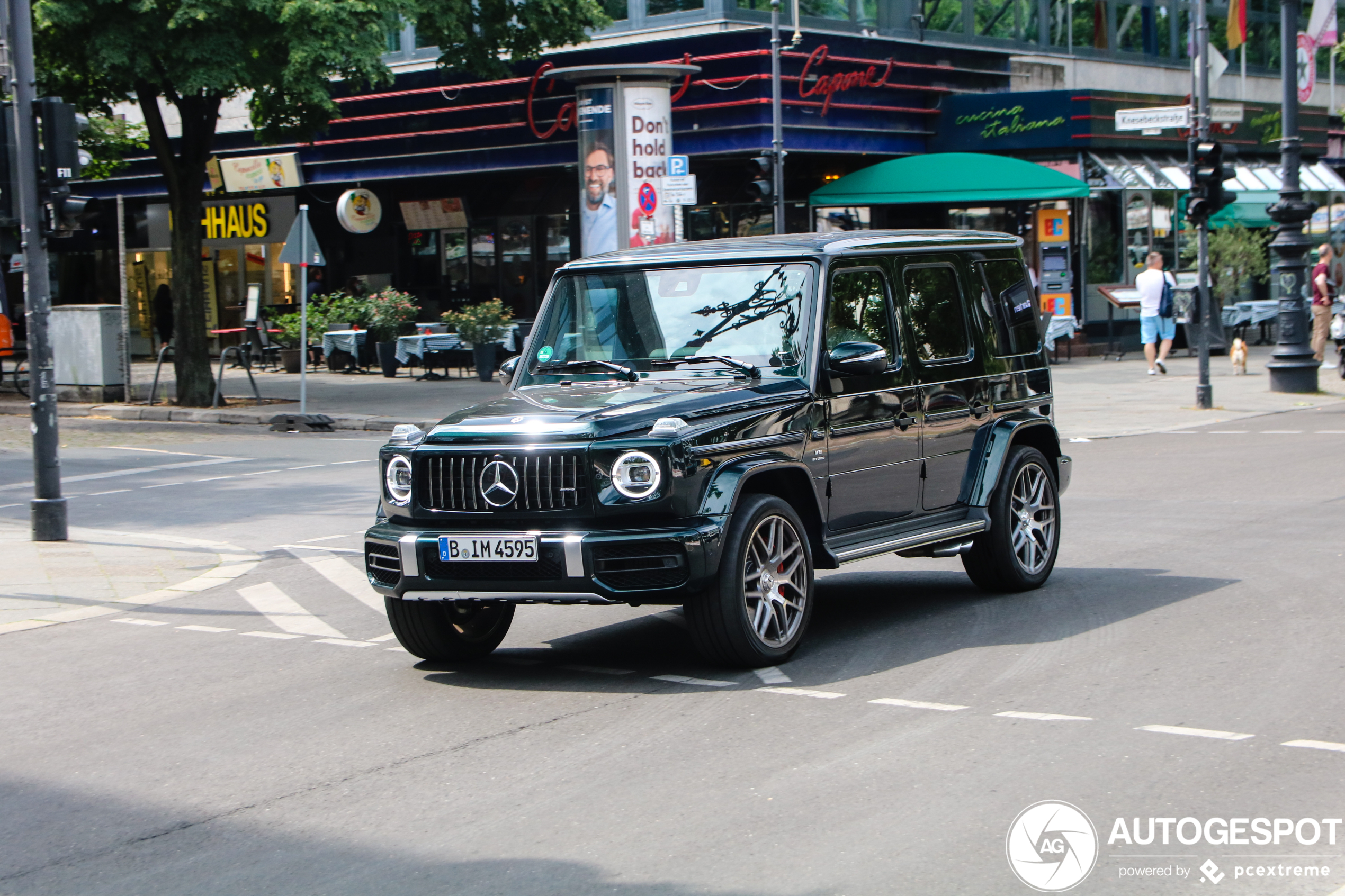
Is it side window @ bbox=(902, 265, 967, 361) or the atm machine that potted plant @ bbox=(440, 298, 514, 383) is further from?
side window @ bbox=(902, 265, 967, 361)

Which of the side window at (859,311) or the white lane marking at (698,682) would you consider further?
the side window at (859,311)

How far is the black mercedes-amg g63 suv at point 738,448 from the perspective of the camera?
6.50m

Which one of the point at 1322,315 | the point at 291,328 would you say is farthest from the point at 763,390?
the point at 291,328

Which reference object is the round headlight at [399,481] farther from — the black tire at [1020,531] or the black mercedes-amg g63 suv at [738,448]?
the black tire at [1020,531]

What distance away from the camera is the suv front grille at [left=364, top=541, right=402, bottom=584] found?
6809 mm

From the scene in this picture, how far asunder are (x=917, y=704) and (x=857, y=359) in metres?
1.79

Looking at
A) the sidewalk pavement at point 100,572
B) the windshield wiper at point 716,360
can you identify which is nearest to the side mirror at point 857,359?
the windshield wiper at point 716,360

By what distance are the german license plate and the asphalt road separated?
0.59 meters

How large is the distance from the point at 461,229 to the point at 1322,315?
57.8ft

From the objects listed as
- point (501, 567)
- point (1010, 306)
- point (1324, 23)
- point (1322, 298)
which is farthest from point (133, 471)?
point (1324, 23)

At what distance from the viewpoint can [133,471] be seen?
1688cm

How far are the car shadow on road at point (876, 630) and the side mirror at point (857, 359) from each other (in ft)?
4.18

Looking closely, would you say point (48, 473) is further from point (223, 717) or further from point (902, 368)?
point (902, 368)

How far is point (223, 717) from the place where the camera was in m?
6.55
